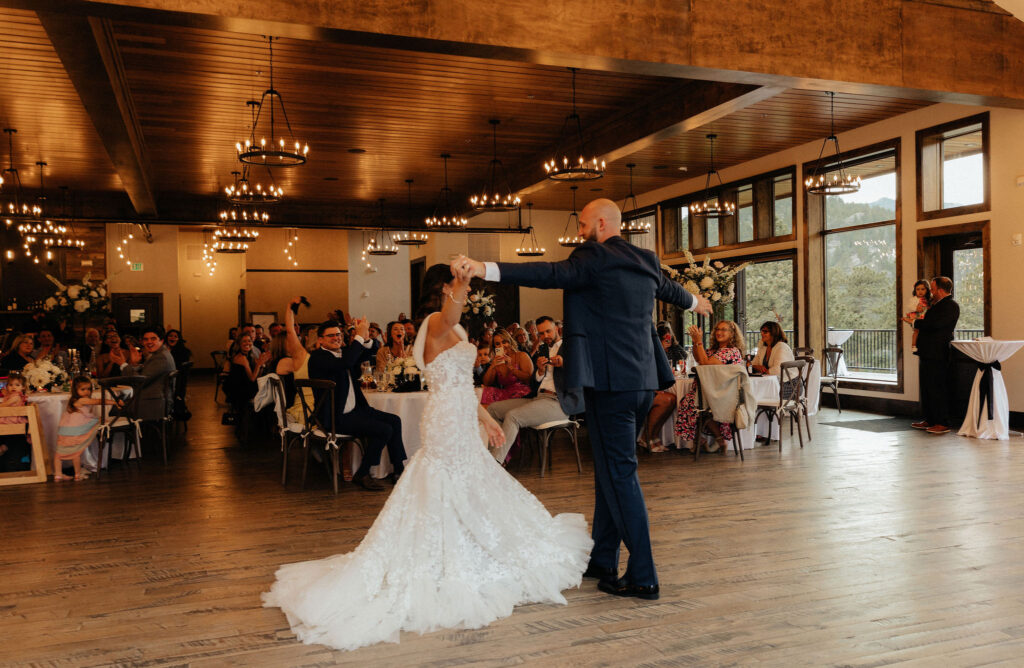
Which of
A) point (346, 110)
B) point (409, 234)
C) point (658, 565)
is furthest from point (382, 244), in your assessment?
point (658, 565)

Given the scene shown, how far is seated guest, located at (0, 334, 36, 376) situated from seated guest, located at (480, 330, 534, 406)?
15.6 feet

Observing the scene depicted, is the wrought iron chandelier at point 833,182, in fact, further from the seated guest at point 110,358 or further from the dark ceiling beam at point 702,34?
the seated guest at point 110,358

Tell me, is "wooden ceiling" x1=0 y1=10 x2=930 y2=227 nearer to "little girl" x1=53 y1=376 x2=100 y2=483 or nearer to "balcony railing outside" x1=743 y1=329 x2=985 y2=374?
"balcony railing outside" x1=743 y1=329 x2=985 y2=374

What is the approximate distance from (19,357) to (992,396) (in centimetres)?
1126

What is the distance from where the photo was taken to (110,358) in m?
8.64

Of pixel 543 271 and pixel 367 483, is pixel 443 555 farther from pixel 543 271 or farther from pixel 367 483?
pixel 367 483

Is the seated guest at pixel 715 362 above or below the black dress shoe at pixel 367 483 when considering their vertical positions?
above

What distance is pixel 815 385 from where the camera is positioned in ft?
32.3

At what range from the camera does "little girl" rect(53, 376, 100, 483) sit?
6.77 metres

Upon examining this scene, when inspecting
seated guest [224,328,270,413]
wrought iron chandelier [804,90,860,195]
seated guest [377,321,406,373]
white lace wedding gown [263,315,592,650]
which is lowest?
white lace wedding gown [263,315,592,650]

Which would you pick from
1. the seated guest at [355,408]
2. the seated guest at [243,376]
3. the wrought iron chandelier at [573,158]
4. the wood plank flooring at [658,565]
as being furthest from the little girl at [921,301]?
the seated guest at [243,376]

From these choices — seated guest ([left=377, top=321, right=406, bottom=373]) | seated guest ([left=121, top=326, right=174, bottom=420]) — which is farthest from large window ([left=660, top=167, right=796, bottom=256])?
seated guest ([left=121, top=326, right=174, bottom=420])

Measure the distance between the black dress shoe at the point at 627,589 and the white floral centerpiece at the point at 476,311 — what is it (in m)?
9.14

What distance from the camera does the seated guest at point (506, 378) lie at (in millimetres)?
7082
